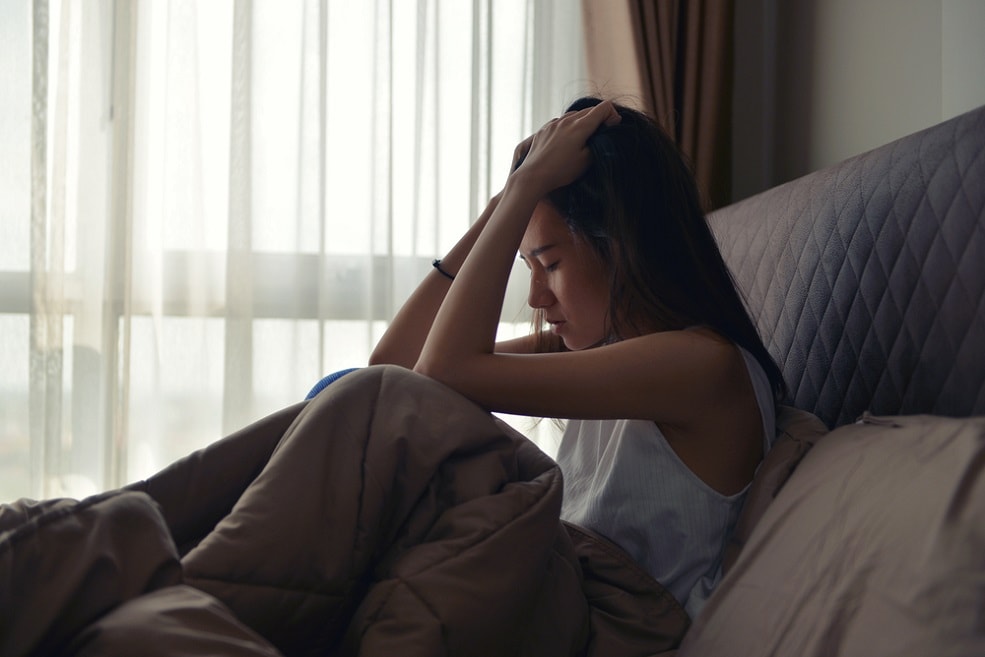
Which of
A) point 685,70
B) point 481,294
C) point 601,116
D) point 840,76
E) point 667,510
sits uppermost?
point 685,70

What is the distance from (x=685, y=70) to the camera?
2438mm

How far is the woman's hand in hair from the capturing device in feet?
3.96

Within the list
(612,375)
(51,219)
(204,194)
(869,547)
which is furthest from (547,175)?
(51,219)

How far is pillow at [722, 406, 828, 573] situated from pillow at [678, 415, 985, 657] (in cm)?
6

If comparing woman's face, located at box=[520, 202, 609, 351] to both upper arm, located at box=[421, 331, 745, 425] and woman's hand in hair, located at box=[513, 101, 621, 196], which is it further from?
upper arm, located at box=[421, 331, 745, 425]

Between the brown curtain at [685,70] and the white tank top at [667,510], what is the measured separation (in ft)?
4.75

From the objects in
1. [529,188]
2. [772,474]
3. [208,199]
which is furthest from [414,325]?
[208,199]

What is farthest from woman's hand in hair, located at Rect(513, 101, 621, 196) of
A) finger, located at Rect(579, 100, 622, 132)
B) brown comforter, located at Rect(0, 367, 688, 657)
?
brown comforter, located at Rect(0, 367, 688, 657)

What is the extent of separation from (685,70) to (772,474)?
1741 millimetres

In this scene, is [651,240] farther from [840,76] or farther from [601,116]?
[840,76]

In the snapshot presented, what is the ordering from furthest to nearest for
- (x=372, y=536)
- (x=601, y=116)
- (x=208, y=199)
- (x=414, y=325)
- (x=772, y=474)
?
1. (x=208, y=199)
2. (x=414, y=325)
3. (x=601, y=116)
4. (x=772, y=474)
5. (x=372, y=536)

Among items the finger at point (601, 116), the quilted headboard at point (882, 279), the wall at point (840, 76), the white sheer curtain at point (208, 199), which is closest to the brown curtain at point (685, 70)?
the wall at point (840, 76)

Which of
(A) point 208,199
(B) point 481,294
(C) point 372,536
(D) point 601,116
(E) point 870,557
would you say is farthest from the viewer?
(A) point 208,199

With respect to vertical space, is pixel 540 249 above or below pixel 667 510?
above
